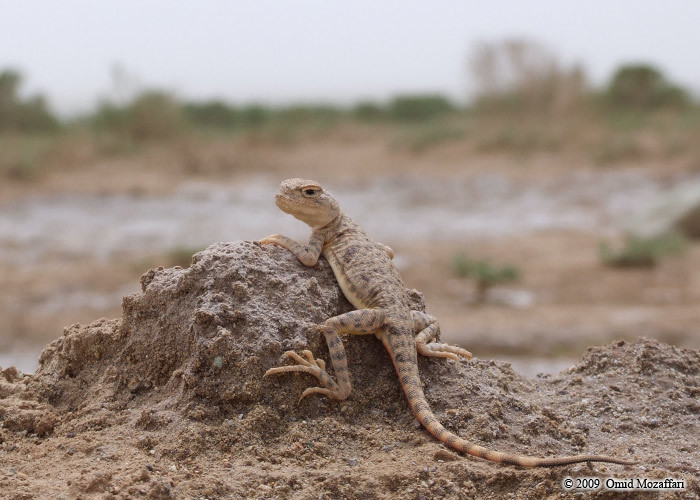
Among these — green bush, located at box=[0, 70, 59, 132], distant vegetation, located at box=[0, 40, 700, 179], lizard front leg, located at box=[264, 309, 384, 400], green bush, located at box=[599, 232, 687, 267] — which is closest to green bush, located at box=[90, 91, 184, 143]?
distant vegetation, located at box=[0, 40, 700, 179]

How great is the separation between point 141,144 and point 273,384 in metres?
23.5

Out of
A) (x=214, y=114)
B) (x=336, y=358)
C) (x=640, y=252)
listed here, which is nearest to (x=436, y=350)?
(x=336, y=358)

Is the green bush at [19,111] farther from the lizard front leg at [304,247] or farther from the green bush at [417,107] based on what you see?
the lizard front leg at [304,247]

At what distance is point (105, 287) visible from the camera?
1205 cm

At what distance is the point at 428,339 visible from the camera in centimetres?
381

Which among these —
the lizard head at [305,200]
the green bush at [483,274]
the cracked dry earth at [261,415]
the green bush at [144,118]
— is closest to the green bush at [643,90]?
the green bush at [144,118]

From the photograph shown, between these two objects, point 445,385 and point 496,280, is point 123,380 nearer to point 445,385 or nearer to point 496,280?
point 445,385

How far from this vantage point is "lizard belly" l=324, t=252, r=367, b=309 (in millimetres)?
3746

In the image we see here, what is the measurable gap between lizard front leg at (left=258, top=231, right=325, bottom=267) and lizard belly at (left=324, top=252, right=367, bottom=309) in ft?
0.25

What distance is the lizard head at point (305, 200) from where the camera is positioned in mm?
3943

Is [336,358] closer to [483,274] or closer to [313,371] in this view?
[313,371]

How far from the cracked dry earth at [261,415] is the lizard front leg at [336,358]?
2.9 inches

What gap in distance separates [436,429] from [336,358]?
0.53 meters

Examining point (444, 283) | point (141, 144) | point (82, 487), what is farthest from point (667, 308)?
point (141, 144)
